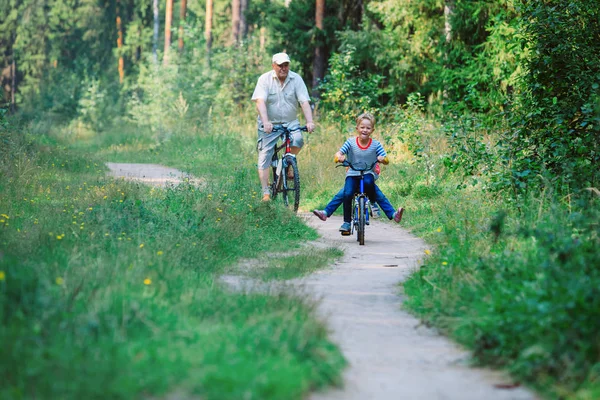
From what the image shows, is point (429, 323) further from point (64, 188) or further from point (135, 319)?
point (64, 188)

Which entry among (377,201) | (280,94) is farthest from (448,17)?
(377,201)

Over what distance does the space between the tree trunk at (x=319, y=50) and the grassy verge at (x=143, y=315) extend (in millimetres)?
16103

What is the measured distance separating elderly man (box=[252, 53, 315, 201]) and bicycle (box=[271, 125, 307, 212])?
0.30 ft

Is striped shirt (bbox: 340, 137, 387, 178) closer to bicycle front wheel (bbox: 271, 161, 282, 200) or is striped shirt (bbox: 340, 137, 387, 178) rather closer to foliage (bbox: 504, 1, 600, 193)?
foliage (bbox: 504, 1, 600, 193)

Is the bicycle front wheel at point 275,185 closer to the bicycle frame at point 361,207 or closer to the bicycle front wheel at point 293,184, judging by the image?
the bicycle front wheel at point 293,184

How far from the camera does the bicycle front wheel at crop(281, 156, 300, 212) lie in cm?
1077

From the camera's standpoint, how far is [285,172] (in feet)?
36.1

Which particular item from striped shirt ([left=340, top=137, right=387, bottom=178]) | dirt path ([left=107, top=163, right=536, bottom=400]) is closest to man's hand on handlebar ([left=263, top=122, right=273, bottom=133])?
striped shirt ([left=340, top=137, right=387, bottom=178])

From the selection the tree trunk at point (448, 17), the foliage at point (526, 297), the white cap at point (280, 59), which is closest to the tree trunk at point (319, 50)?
the tree trunk at point (448, 17)

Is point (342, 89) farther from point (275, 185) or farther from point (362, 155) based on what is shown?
point (362, 155)

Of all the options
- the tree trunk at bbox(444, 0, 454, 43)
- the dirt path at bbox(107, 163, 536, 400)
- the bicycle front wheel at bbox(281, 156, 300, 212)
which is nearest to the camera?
the dirt path at bbox(107, 163, 536, 400)

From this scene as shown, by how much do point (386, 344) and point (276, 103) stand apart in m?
6.44

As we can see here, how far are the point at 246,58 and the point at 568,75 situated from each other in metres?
16.1

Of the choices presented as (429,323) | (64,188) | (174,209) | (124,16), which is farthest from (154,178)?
(124,16)
